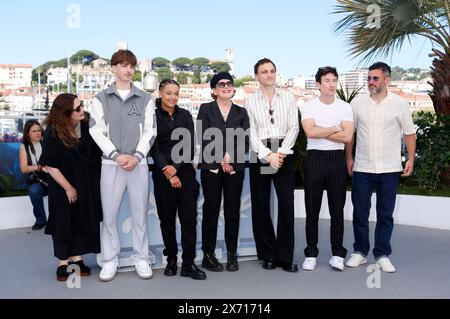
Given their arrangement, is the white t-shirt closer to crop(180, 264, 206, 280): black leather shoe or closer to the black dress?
crop(180, 264, 206, 280): black leather shoe

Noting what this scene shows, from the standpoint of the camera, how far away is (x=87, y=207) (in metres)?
4.02

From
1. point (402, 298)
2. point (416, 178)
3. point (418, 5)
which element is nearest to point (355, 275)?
point (402, 298)

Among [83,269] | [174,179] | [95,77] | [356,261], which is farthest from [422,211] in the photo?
[95,77]

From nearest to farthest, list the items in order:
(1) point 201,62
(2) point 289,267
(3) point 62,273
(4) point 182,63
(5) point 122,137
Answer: (5) point 122,137 < (3) point 62,273 < (2) point 289,267 < (1) point 201,62 < (4) point 182,63

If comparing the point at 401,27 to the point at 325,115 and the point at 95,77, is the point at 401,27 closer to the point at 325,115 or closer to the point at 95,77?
the point at 325,115

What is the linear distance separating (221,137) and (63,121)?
112 centimetres

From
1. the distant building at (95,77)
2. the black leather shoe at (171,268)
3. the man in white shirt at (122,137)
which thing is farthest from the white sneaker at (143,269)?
the distant building at (95,77)

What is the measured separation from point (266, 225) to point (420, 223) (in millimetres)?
2704

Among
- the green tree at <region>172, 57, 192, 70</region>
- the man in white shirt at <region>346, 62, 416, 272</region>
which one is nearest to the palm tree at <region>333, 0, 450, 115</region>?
the man in white shirt at <region>346, 62, 416, 272</region>

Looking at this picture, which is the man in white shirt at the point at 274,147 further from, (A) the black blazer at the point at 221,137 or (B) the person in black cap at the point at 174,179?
(B) the person in black cap at the point at 174,179

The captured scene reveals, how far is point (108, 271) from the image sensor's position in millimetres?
4004

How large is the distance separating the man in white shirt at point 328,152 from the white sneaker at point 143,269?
1175 mm

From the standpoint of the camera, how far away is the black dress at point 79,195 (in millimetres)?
3973
